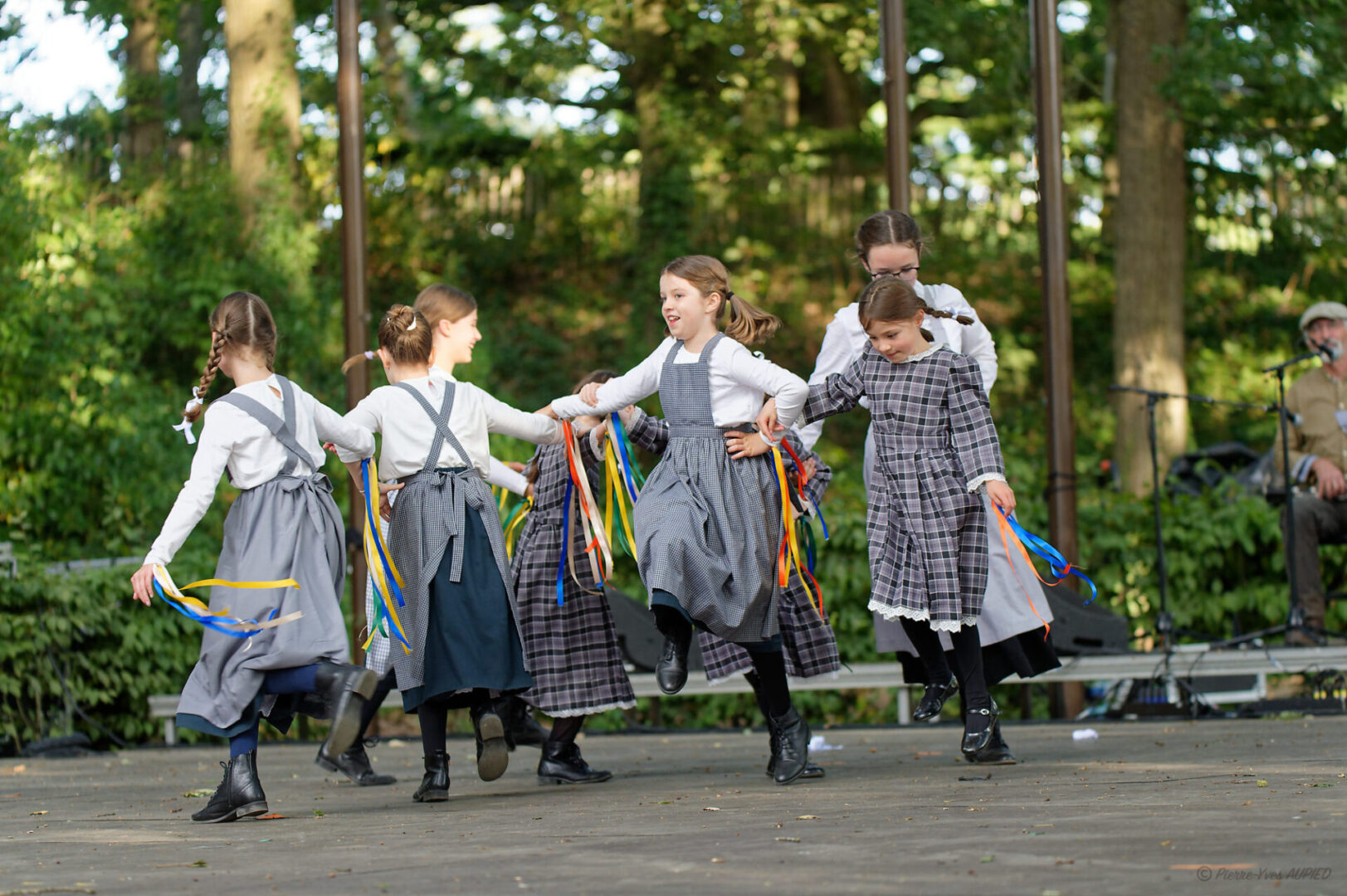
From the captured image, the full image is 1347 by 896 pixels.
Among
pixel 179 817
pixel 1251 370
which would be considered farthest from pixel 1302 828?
pixel 1251 370

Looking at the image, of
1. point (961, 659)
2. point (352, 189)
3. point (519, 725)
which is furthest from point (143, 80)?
point (961, 659)

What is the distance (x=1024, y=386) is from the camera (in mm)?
16312

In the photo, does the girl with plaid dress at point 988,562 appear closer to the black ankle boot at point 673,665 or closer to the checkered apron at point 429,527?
the black ankle boot at point 673,665

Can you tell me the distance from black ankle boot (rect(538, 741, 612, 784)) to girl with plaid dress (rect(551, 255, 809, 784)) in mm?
758

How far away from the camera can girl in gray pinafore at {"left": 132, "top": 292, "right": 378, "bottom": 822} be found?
4.62 metres

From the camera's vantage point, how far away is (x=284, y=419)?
4820mm

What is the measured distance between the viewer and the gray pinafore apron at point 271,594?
4637 mm

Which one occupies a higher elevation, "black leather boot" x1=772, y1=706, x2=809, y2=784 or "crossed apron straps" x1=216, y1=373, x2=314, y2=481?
"crossed apron straps" x1=216, y1=373, x2=314, y2=481

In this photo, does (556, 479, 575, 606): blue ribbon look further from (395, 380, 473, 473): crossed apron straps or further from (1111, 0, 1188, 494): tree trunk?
(1111, 0, 1188, 494): tree trunk

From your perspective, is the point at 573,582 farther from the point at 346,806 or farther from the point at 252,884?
the point at 252,884

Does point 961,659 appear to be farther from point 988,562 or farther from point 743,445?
point 743,445

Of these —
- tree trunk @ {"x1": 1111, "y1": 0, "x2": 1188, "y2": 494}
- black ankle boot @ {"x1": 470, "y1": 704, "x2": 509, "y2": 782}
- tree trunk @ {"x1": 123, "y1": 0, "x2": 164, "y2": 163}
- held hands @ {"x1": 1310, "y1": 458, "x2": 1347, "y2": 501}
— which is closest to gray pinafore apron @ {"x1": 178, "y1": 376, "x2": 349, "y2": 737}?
black ankle boot @ {"x1": 470, "y1": 704, "x2": 509, "y2": 782}

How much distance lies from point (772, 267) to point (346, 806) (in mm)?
13049

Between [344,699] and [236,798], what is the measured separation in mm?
473
